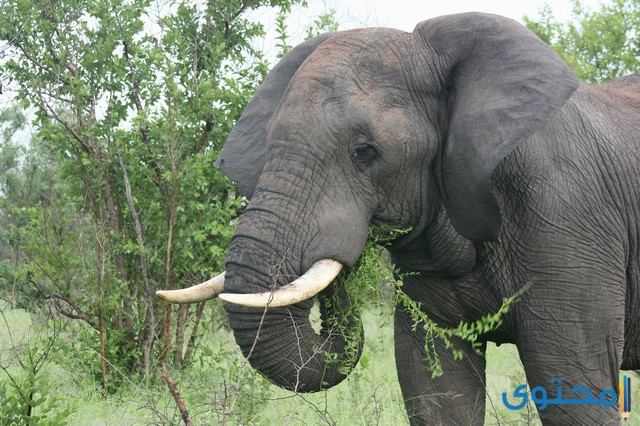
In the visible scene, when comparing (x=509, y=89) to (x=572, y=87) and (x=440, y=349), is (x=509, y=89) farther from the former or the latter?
(x=440, y=349)

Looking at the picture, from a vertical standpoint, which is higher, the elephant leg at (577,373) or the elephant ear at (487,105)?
the elephant ear at (487,105)

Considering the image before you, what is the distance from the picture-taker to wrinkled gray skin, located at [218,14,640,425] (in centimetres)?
395

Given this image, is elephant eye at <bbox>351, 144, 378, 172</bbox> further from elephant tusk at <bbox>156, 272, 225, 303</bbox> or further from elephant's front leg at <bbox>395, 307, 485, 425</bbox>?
elephant's front leg at <bbox>395, 307, 485, 425</bbox>

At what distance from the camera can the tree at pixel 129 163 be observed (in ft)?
21.6

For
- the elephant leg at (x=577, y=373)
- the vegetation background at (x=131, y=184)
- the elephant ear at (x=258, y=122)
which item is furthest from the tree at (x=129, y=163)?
the elephant leg at (x=577, y=373)

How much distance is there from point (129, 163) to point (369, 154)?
302 centimetres

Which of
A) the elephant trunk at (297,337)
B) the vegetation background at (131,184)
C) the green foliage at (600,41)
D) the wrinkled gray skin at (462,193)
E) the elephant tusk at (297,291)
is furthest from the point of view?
the green foliage at (600,41)

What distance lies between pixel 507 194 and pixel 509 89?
44 cm

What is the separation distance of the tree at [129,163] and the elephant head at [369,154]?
2418 mm

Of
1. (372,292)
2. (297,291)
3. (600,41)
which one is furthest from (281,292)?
(600,41)

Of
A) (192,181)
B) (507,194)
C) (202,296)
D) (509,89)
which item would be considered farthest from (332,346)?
(192,181)

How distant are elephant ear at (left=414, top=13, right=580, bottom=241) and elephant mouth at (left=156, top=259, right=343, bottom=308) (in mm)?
626

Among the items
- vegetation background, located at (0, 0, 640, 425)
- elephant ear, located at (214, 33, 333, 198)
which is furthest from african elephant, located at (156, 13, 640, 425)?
vegetation background, located at (0, 0, 640, 425)

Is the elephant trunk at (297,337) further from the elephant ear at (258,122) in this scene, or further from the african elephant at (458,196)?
the elephant ear at (258,122)
